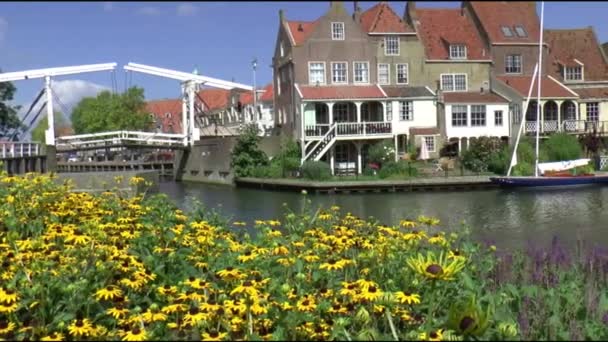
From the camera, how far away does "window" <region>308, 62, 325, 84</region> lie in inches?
1845

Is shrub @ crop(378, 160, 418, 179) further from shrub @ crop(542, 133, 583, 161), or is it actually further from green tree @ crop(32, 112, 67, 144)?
green tree @ crop(32, 112, 67, 144)

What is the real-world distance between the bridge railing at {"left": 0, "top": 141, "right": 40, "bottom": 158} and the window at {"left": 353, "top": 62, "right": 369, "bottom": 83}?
71.8ft

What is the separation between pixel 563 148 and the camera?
42.2m

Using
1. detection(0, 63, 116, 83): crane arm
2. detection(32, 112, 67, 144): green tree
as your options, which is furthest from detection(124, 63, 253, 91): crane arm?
detection(32, 112, 67, 144): green tree

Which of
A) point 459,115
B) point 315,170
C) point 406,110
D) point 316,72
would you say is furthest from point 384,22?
point 315,170

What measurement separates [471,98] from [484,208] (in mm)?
21577

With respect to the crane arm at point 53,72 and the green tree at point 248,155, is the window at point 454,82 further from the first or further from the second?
the crane arm at point 53,72

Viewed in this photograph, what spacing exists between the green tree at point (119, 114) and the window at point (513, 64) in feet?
150

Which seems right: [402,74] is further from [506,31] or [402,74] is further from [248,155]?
[248,155]

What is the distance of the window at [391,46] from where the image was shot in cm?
4888

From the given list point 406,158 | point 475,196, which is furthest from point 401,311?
point 406,158

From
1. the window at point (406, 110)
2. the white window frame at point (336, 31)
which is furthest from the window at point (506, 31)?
the white window frame at point (336, 31)

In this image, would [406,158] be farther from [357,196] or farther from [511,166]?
[357,196]

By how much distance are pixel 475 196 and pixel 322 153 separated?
12299 millimetres
